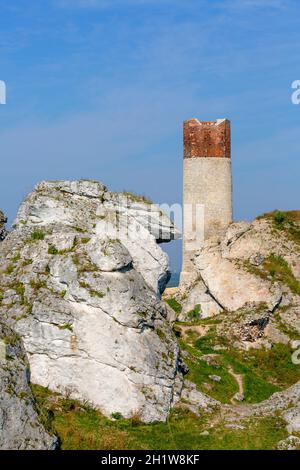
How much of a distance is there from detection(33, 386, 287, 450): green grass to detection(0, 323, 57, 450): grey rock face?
1.88 ft

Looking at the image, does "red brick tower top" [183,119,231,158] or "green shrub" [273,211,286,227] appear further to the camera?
"red brick tower top" [183,119,231,158]

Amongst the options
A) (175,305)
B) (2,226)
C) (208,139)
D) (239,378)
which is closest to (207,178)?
(208,139)

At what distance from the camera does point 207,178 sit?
4141 centimetres

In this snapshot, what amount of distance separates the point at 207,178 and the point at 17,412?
24578 mm

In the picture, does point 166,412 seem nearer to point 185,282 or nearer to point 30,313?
point 30,313

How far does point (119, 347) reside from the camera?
78.3 feet

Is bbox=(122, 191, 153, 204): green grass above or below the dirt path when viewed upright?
above

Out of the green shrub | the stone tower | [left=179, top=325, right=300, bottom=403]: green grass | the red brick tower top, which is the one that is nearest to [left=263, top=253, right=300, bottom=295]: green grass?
the green shrub

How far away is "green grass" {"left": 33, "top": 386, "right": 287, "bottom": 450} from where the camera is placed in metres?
20.8

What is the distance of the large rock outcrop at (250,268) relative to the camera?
35.6 m

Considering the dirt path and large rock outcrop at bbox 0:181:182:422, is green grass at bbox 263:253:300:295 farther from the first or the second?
→ large rock outcrop at bbox 0:181:182:422

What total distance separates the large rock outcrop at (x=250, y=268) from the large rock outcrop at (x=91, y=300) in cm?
892

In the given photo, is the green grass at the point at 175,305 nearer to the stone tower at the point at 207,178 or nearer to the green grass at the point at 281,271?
the stone tower at the point at 207,178
